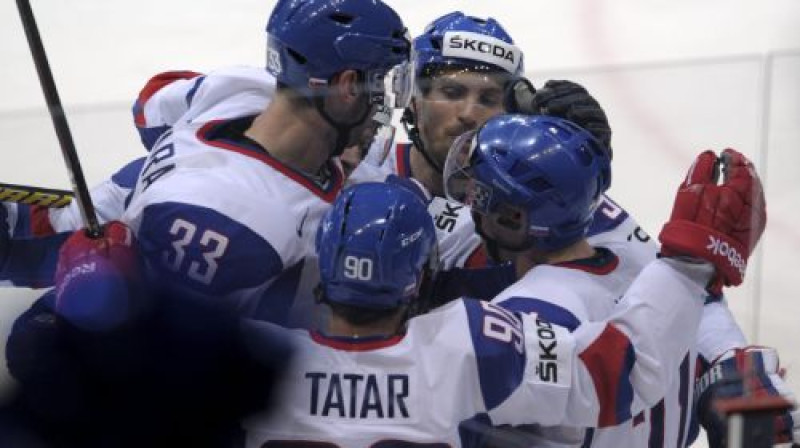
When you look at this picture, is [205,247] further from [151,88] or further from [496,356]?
[151,88]

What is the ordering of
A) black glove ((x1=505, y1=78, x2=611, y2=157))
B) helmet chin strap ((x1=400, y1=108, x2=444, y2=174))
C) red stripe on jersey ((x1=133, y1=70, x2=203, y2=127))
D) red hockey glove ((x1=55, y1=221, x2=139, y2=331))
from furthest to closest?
1. helmet chin strap ((x1=400, y1=108, x2=444, y2=174))
2. red stripe on jersey ((x1=133, y1=70, x2=203, y2=127))
3. black glove ((x1=505, y1=78, x2=611, y2=157))
4. red hockey glove ((x1=55, y1=221, x2=139, y2=331))

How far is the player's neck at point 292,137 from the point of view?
191cm

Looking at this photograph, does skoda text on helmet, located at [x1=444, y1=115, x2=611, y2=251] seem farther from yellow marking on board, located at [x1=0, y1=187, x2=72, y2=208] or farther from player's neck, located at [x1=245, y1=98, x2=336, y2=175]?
yellow marking on board, located at [x1=0, y1=187, x2=72, y2=208]

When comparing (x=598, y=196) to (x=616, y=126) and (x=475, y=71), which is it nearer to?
(x=475, y=71)

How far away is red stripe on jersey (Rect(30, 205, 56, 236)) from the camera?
78.5 inches

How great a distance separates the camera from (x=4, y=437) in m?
1.25

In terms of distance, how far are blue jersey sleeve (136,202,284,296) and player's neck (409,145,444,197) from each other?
0.67m

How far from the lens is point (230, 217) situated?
1.81 meters

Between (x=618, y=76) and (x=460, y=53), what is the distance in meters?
0.31

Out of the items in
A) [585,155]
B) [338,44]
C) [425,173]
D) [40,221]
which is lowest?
[425,173]

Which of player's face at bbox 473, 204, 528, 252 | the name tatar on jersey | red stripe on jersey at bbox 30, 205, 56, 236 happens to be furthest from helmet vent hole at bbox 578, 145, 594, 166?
red stripe on jersey at bbox 30, 205, 56, 236

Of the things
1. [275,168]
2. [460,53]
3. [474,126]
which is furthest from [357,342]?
[460,53]

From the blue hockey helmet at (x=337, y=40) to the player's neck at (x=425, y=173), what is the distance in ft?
1.89

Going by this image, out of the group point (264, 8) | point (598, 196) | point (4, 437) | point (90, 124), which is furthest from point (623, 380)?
point (264, 8)
